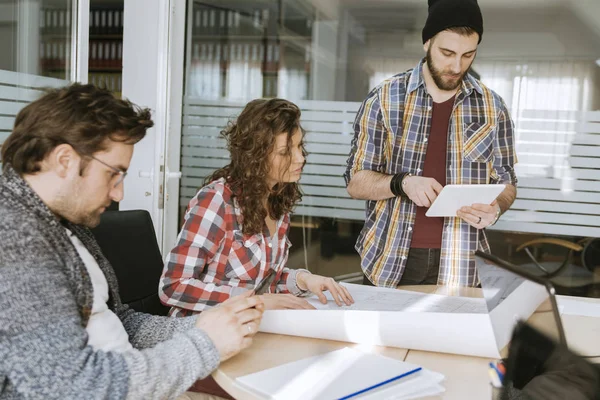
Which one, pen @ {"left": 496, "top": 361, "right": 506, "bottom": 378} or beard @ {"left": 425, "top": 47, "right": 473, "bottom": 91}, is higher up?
beard @ {"left": 425, "top": 47, "right": 473, "bottom": 91}

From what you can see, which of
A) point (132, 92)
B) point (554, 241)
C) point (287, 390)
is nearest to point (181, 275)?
point (287, 390)

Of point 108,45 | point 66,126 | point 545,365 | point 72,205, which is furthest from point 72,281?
point 108,45

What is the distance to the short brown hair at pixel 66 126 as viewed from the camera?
1.21 m

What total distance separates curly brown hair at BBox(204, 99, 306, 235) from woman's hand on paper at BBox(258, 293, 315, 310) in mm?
317

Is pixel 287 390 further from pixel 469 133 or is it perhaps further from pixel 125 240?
pixel 469 133

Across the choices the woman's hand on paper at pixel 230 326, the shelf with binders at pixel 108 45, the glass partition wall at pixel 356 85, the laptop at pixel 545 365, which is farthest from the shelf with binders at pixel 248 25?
the laptop at pixel 545 365

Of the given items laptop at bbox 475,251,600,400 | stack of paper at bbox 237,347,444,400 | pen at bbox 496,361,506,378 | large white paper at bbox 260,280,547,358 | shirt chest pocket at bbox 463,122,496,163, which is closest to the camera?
laptop at bbox 475,251,600,400

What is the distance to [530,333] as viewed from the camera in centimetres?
98

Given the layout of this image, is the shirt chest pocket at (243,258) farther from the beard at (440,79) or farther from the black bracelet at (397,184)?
the beard at (440,79)

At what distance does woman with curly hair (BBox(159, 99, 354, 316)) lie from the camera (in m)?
1.85

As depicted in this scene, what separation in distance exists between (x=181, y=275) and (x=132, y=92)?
1504 mm

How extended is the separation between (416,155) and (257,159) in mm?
763

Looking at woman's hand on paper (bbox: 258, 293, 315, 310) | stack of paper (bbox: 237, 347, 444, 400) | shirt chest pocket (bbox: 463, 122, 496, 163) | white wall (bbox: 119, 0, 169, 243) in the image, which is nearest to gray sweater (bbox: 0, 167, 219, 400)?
stack of paper (bbox: 237, 347, 444, 400)

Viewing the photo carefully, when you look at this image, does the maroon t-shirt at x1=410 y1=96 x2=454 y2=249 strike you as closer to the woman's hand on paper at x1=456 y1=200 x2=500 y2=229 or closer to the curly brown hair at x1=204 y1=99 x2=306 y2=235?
the woman's hand on paper at x1=456 y1=200 x2=500 y2=229
